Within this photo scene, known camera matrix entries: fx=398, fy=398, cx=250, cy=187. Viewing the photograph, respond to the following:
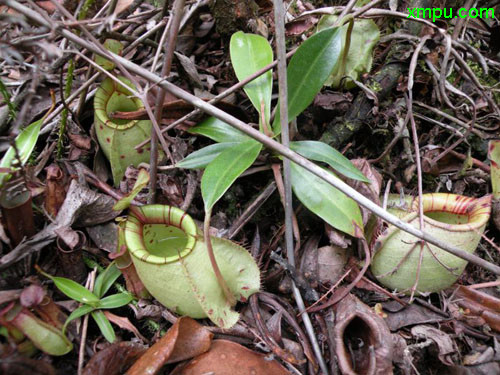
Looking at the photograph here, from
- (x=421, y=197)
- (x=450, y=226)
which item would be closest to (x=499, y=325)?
(x=450, y=226)

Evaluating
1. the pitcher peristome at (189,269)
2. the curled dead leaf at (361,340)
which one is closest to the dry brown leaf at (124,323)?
the pitcher peristome at (189,269)

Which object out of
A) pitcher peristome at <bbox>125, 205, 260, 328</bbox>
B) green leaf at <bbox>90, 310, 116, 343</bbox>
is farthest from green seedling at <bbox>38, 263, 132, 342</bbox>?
pitcher peristome at <bbox>125, 205, 260, 328</bbox>

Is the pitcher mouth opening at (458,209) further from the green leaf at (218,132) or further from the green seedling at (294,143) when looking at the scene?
the green leaf at (218,132)

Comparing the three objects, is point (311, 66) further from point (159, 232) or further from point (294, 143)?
point (159, 232)

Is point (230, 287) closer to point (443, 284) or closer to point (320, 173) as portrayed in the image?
point (320, 173)

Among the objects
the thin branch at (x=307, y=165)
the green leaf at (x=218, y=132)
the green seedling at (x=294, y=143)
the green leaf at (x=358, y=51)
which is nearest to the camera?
the thin branch at (x=307, y=165)

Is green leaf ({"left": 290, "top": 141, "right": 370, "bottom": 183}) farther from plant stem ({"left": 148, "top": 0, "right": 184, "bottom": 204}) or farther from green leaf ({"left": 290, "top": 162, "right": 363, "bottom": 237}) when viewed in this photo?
plant stem ({"left": 148, "top": 0, "right": 184, "bottom": 204})

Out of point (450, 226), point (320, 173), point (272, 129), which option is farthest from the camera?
point (272, 129)
